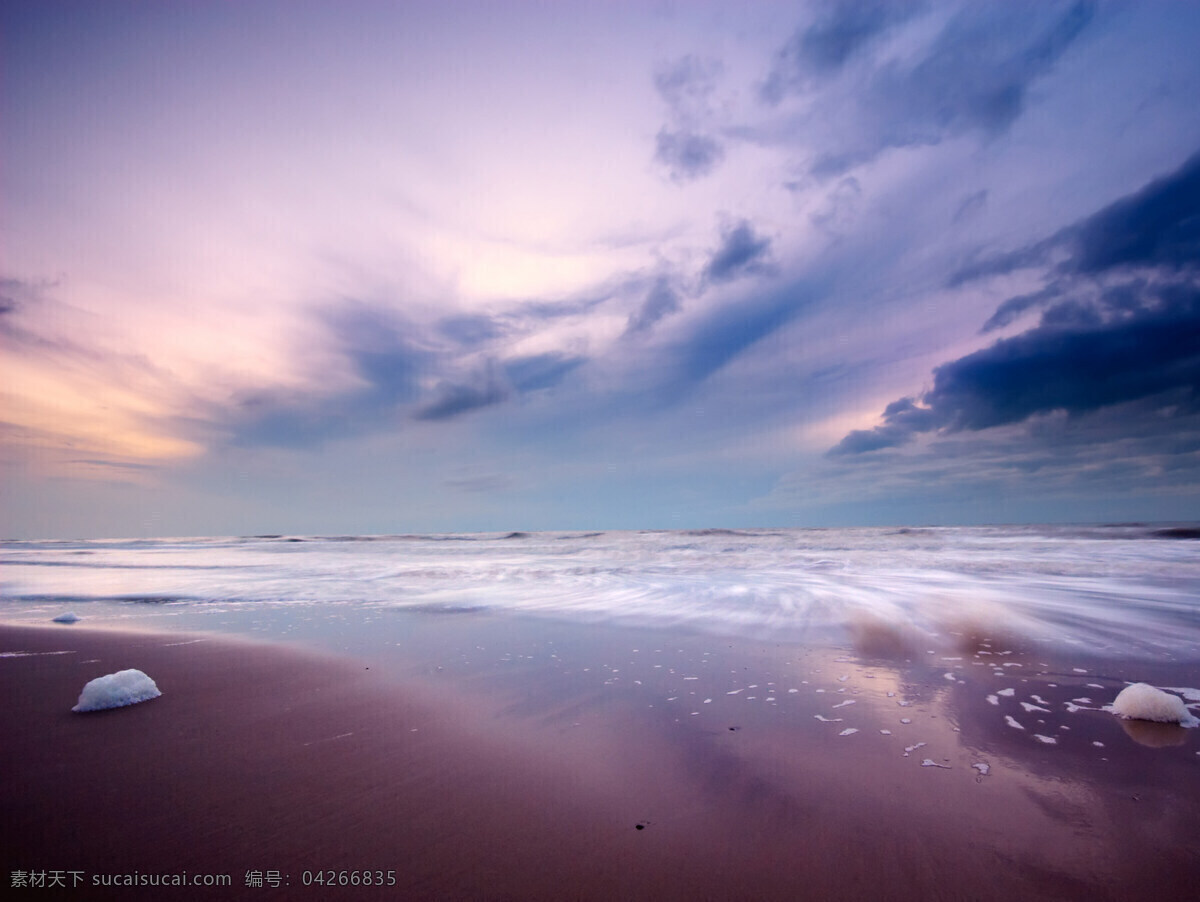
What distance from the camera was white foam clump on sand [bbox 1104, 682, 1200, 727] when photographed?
3148mm

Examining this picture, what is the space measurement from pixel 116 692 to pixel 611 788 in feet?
11.9

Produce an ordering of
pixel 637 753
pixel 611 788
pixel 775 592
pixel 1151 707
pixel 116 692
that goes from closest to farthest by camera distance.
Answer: pixel 611 788 → pixel 637 753 → pixel 1151 707 → pixel 116 692 → pixel 775 592

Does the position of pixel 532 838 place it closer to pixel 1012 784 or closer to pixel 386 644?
pixel 1012 784

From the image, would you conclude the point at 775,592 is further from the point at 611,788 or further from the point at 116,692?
the point at 116,692

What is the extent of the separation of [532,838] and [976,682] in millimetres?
3665

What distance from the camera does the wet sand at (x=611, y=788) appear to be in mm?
1968

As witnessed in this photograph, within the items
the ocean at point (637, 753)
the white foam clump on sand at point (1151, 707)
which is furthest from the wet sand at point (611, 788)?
the white foam clump on sand at point (1151, 707)

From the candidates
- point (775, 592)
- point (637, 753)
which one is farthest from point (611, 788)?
point (775, 592)

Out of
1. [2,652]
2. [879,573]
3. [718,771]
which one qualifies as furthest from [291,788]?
[879,573]

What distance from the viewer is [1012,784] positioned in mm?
2533

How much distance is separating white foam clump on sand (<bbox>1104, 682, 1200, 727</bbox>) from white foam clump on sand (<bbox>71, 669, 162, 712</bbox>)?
6.57 meters

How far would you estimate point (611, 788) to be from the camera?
2.61 m

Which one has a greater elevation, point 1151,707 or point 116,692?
point 116,692

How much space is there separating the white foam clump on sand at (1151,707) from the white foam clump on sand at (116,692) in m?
6.57
